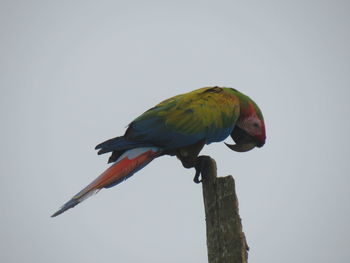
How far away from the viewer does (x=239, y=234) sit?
3006mm

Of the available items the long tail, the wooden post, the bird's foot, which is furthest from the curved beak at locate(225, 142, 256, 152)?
the wooden post

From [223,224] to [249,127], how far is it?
85.5 inches

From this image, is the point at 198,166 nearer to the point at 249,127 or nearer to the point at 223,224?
the point at 249,127

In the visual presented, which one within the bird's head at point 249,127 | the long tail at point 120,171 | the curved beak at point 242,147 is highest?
the bird's head at point 249,127

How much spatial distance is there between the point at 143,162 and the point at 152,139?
0.34 m

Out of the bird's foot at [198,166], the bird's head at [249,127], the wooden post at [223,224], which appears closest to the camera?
the wooden post at [223,224]

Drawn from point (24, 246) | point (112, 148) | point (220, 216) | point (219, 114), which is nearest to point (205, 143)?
point (219, 114)

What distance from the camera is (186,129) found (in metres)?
4.52

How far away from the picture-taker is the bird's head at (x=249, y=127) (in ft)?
16.6

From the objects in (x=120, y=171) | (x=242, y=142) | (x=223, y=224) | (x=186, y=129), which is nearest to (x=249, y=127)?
(x=242, y=142)

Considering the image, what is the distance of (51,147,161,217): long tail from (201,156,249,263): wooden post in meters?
0.84

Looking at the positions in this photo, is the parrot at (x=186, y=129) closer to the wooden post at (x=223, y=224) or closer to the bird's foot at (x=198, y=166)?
the bird's foot at (x=198, y=166)

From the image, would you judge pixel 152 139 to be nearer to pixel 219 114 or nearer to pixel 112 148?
pixel 112 148

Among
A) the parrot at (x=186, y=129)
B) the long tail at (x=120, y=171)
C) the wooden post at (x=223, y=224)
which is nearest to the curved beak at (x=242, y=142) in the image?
the parrot at (x=186, y=129)
